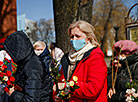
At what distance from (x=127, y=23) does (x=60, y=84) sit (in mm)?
4202

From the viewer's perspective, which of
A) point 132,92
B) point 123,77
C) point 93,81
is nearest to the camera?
point 93,81

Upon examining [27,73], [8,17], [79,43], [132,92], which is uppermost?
[8,17]

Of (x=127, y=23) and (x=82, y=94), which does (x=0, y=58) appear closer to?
(x=82, y=94)

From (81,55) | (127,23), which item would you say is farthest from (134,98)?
(127,23)

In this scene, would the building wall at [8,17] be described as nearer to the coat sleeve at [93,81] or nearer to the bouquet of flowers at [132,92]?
the bouquet of flowers at [132,92]

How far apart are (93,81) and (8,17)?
8.75m

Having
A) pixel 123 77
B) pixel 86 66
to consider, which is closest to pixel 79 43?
pixel 86 66

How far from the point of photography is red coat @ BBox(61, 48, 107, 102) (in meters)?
2.07

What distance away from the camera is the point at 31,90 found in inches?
87.7

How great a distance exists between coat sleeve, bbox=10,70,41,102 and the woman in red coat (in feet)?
1.01

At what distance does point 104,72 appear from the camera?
2.12 m

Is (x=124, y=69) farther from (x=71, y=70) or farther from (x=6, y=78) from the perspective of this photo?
(x=6, y=78)

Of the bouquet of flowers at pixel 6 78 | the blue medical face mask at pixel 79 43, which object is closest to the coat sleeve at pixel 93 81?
the blue medical face mask at pixel 79 43

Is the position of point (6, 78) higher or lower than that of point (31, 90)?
higher
